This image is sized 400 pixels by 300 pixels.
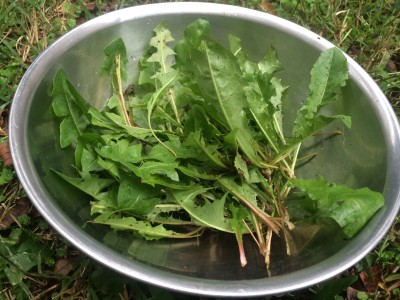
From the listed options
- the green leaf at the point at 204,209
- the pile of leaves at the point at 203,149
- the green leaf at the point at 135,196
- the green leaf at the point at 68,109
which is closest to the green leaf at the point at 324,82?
the pile of leaves at the point at 203,149

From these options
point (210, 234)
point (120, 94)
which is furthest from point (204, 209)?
point (120, 94)

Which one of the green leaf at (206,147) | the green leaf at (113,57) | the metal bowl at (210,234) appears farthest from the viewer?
the green leaf at (113,57)

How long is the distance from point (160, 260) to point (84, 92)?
1.50 feet

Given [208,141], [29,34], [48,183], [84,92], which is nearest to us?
[48,183]

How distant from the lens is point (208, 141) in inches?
44.2

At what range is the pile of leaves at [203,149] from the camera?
1.04 meters

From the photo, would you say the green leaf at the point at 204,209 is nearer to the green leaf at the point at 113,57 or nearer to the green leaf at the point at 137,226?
the green leaf at the point at 137,226

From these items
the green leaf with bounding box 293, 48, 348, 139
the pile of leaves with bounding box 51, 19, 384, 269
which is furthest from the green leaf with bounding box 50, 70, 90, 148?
the green leaf with bounding box 293, 48, 348, 139

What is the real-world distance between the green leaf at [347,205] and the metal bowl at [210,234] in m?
0.03

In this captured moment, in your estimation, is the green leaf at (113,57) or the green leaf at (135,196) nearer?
the green leaf at (135,196)

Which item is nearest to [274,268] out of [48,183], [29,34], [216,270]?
[216,270]

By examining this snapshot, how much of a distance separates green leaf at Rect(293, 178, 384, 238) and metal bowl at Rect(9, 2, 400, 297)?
0.09 ft

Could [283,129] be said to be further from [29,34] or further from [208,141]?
[29,34]

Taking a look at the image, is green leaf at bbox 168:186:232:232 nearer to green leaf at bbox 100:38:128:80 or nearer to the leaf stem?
the leaf stem
